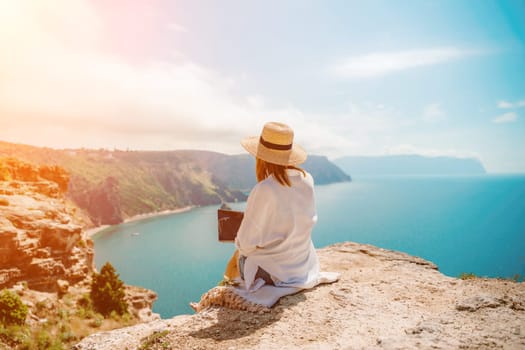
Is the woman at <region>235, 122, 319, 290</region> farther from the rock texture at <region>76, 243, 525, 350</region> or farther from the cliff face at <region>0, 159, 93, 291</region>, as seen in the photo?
the cliff face at <region>0, 159, 93, 291</region>

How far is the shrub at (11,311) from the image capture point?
65.0ft

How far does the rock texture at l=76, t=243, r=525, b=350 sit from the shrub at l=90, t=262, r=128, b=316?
2632 cm

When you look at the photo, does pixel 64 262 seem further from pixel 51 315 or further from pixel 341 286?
pixel 341 286

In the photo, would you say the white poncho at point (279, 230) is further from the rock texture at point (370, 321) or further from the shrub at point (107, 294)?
the shrub at point (107, 294)

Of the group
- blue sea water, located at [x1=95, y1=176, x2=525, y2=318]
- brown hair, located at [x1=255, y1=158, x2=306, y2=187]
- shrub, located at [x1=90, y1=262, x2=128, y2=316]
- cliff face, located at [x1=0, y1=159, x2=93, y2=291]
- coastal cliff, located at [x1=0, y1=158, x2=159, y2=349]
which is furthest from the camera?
blue sea water, located at [x1=95, y1=176, x2=525, y2=318]

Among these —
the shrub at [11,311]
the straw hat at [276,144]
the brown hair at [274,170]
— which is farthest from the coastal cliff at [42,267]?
the straw hat at [276,144]

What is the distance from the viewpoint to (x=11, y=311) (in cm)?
2011

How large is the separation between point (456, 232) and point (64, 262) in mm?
92601

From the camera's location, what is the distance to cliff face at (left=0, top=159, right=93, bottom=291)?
26156 millimetres

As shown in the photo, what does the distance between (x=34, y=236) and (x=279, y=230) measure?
1240 inches

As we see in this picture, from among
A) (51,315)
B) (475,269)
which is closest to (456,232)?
(475,269)

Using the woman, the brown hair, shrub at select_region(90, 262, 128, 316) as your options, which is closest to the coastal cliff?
shrub at select_region(90, 262, 128, 316)

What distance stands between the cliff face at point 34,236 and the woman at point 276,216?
91.3 feet

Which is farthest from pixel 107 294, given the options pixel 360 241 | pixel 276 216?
pixel 360 241
